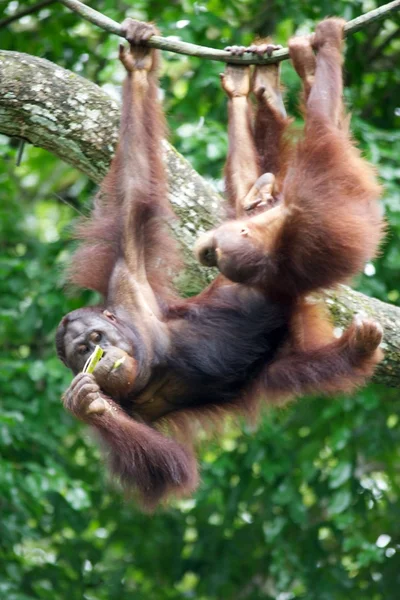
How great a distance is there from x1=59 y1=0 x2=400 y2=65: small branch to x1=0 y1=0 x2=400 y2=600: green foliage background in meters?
1.84

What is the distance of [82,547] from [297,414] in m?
1.94

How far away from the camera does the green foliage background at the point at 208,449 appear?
7418 millimetres

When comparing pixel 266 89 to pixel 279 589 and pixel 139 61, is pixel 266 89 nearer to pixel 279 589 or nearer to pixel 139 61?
pixel 139 61

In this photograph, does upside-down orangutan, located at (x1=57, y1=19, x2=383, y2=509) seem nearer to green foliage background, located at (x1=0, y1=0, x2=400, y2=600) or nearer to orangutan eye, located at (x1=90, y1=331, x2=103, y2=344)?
orangutan eye, located at (x1=90, y1=331, x2=103, y2=344)

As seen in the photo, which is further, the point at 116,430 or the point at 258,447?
the point at 258,447

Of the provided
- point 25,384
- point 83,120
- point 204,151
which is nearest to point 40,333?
point 25,384

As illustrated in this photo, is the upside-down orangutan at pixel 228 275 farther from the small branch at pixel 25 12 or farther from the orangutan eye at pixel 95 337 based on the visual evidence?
the small branch at pixel 25 12

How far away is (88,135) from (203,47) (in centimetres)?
111

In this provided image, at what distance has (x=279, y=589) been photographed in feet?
28.0

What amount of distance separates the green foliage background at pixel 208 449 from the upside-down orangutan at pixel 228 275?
130 cm

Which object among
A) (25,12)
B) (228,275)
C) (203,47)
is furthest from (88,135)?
(25,12)

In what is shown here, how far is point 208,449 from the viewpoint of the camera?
23.2 ft

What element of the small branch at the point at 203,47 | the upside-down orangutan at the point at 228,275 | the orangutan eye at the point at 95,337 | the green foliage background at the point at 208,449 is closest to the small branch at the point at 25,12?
the green foliage background at the point at 208,449

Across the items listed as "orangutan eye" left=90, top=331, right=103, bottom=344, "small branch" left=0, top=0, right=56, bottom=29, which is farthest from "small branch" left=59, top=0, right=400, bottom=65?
"small branch" left=0, top=0, right=56, bottom=29
